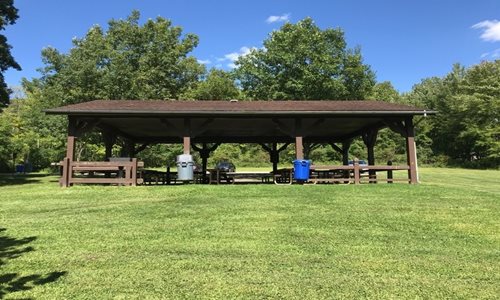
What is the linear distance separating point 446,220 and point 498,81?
44.9 meters

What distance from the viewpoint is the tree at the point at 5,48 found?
19.5 metres

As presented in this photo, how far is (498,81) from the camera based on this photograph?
45.2m

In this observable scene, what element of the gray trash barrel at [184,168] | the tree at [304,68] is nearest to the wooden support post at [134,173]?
the gray trash barrel at [184,168]

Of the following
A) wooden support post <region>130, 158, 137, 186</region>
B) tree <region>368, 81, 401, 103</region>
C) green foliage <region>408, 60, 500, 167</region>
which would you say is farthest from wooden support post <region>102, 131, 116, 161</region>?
green foliage <region>408, 60, 500, 167</region>

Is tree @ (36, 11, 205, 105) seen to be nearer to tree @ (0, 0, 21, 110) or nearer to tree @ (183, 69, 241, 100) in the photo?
tree @ (183, 69, 241, 100)

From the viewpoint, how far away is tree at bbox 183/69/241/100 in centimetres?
4191

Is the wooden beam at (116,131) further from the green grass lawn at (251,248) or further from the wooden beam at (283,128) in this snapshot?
the wooden beam at (283,128)

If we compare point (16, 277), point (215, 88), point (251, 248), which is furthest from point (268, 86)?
point (16, 277)

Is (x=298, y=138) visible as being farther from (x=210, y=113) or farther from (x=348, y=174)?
(x=210, y=113)

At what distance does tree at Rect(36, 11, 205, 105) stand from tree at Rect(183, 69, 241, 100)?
140cm

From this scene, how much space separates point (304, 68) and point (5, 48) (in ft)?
93.6

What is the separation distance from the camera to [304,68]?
42.0m

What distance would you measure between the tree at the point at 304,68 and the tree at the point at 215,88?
1681 millimetres

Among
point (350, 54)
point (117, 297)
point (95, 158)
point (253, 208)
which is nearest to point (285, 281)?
point (117, 297)
